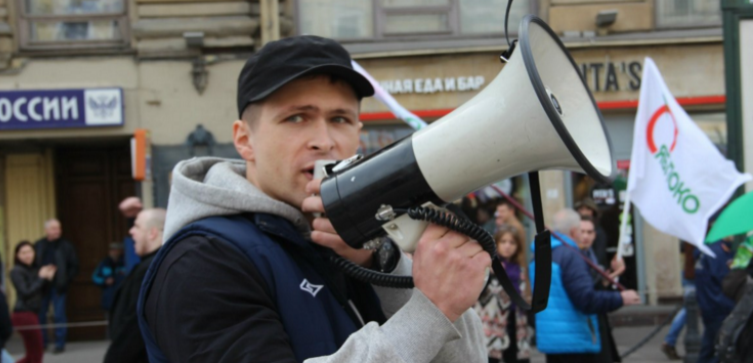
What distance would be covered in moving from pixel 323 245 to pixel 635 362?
24.2 ft

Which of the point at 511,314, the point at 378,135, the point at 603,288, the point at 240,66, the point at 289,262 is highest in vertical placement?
the point at 240,66

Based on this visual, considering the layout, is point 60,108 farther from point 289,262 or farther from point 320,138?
point 289,262

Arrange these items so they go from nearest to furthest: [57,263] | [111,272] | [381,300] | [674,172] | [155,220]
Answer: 1. [381,300]
2. [155,220]
3. [674,172]
4. [111,272]
5. [57,263]

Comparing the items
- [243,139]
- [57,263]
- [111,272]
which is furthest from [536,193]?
[57,263]

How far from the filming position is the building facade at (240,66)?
10.8 metres

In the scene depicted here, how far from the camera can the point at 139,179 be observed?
10.5 meters

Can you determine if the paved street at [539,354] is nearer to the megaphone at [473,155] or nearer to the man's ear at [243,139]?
the man's ear at [243,139]

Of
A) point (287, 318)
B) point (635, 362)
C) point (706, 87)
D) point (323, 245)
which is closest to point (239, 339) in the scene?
point (287, 318)

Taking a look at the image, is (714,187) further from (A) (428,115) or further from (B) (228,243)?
(A) (428,115)

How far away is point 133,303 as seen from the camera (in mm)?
3881

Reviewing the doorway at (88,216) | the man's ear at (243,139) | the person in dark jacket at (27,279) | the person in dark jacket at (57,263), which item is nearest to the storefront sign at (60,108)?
the doorway at (88,216)

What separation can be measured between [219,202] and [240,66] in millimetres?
9676

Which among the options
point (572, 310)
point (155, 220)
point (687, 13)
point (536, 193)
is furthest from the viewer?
point (687, 13)

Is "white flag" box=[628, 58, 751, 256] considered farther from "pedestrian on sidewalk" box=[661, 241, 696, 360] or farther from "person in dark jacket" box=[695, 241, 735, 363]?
"pedestrian on sidewalk" box=[661, 241, 696, 360]
